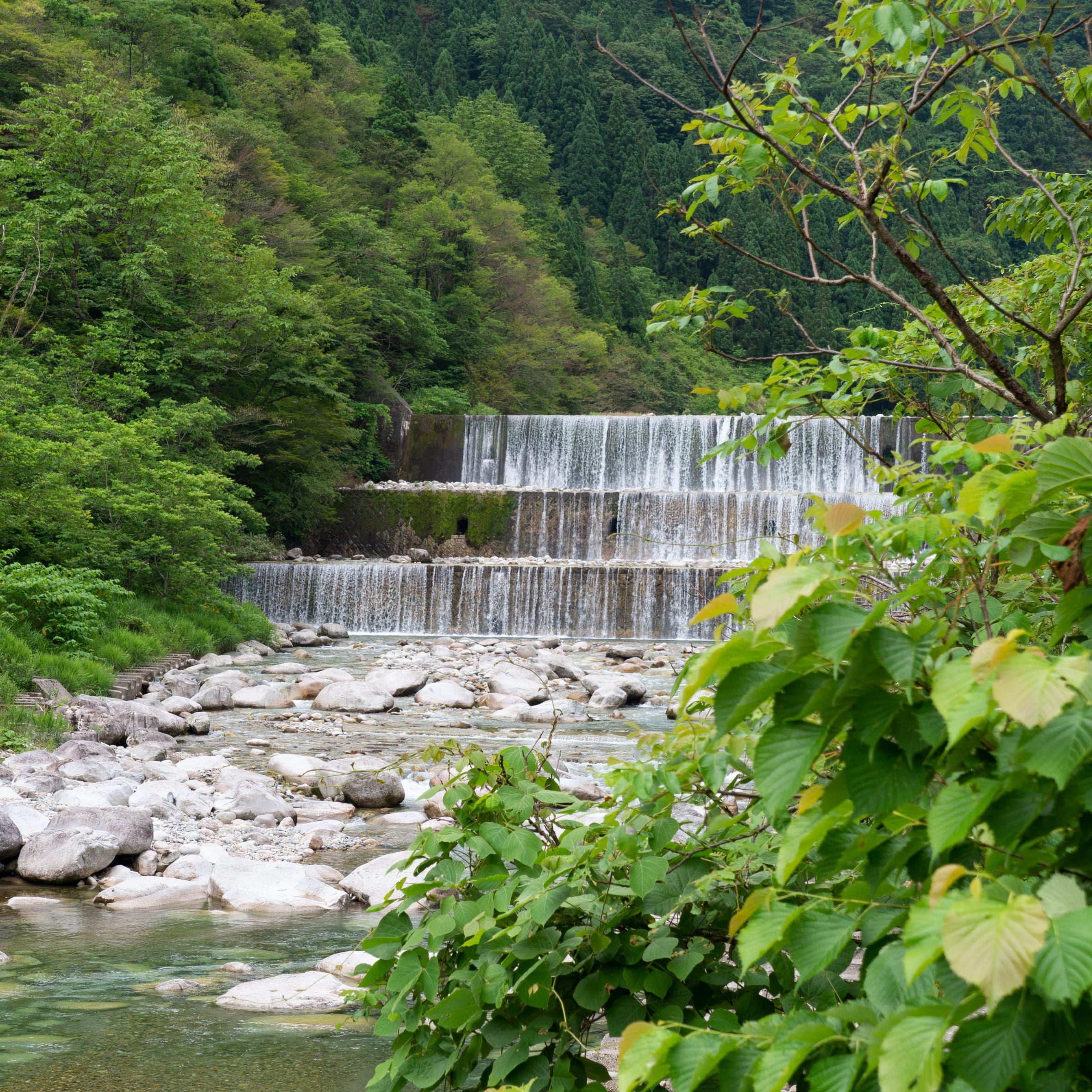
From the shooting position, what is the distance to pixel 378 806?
6480 millimetres

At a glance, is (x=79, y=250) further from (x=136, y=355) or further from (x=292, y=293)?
(x=292, y=293)

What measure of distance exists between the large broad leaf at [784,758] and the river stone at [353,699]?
30.5 ft

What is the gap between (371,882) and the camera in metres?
4.63

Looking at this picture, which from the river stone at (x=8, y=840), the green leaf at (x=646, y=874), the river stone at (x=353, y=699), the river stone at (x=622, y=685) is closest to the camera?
the green leaf at (x=646, y=874)

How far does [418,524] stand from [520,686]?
1169cm

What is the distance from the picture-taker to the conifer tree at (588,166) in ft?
166

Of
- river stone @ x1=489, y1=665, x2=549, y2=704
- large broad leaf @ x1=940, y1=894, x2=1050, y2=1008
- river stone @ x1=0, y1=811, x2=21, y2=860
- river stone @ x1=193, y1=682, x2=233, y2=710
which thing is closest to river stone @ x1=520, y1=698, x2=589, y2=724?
river stone @ x1=489, y1=665, x2=549, y2=704

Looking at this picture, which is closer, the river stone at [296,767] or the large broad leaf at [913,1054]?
the large broad leaf at [913,1054]

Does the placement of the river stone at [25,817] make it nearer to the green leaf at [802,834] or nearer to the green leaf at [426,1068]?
the green leaf at [426,1068]

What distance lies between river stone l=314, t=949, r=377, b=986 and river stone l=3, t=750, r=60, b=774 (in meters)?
3.53

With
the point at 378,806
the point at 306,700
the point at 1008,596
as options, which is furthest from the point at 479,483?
the point at 1008,596

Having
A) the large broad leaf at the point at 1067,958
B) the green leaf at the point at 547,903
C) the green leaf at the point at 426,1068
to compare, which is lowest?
the green leaf at the point at 426,1068

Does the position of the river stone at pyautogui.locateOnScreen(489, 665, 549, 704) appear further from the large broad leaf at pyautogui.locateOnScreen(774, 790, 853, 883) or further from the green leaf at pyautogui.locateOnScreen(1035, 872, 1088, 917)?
the green leaf at pyautogui.locateOnScreen(1035, 872, 1088, 917)

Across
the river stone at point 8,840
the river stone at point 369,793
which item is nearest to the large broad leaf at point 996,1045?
the river stone at point 8,840
